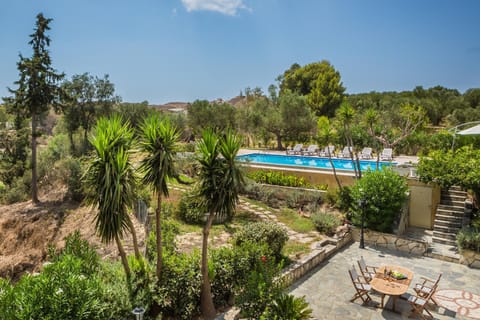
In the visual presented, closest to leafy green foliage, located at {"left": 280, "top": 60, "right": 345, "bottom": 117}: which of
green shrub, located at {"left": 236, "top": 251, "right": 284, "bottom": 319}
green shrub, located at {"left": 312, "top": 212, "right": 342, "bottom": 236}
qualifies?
green shrub, located at {"left": 312, "top": 212, "right": 342, "bottom": 236}

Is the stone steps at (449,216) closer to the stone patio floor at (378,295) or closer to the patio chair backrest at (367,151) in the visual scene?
the stone patio floor at (378,295)

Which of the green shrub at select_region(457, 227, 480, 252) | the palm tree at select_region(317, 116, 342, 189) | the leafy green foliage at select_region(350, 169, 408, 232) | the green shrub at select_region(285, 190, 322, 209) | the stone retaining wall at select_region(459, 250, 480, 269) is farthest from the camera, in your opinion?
the green shrub at select_region(285, 190, 322, 209)

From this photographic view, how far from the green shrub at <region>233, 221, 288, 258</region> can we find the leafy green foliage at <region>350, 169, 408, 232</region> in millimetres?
3952

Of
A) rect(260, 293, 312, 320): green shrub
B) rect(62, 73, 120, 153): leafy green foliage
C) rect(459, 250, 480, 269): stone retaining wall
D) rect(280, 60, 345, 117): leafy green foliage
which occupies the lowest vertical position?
rect(459, 250, 480, 269): stone retaining wall

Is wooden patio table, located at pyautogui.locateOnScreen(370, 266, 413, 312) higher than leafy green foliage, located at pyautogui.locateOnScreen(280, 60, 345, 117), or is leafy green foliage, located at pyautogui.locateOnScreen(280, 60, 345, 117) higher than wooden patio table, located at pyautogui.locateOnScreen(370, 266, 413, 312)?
leafy green foliage, located at pyautogui.locateOnScreen(280, 60, 345, 117)

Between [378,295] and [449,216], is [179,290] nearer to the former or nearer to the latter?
[378,295]

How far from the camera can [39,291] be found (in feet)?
14.8

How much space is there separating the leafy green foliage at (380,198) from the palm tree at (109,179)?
8911 millimetres

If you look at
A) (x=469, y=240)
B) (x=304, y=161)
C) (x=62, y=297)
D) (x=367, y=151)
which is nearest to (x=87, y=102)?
(x=304, y=161)

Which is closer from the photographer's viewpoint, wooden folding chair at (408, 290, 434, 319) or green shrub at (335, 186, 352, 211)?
wooden folding chair at (408, 290, 434, 319)

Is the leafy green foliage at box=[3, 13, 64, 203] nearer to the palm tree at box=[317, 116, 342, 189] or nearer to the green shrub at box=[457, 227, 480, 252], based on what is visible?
the palm tree at box=[317, 116, 342, 189]

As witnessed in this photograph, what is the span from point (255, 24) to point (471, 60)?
19.8 metres

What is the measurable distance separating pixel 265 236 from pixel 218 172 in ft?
13.4

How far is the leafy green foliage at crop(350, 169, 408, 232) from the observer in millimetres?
11578
